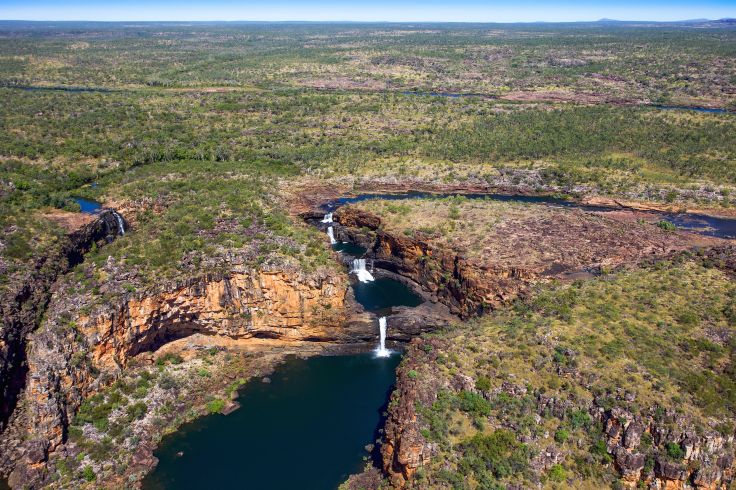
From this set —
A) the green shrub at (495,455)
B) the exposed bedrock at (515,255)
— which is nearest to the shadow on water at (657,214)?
the exposed bedrock at (515,255)

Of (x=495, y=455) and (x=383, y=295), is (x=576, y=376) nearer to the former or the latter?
(x=495, y=455)

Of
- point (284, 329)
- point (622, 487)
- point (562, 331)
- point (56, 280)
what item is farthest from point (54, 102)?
point (622, 487)

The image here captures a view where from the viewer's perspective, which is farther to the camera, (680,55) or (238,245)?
(680,55)

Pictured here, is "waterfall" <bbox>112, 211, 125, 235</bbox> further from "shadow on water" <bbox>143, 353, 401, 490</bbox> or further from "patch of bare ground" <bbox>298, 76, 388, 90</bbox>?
"patch of bare ground" <bbox>298, 76, 388, 90</bbox>

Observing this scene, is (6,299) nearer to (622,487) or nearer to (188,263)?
(188,263)

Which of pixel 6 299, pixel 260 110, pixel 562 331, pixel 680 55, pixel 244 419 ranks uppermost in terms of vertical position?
pixel 680 55
